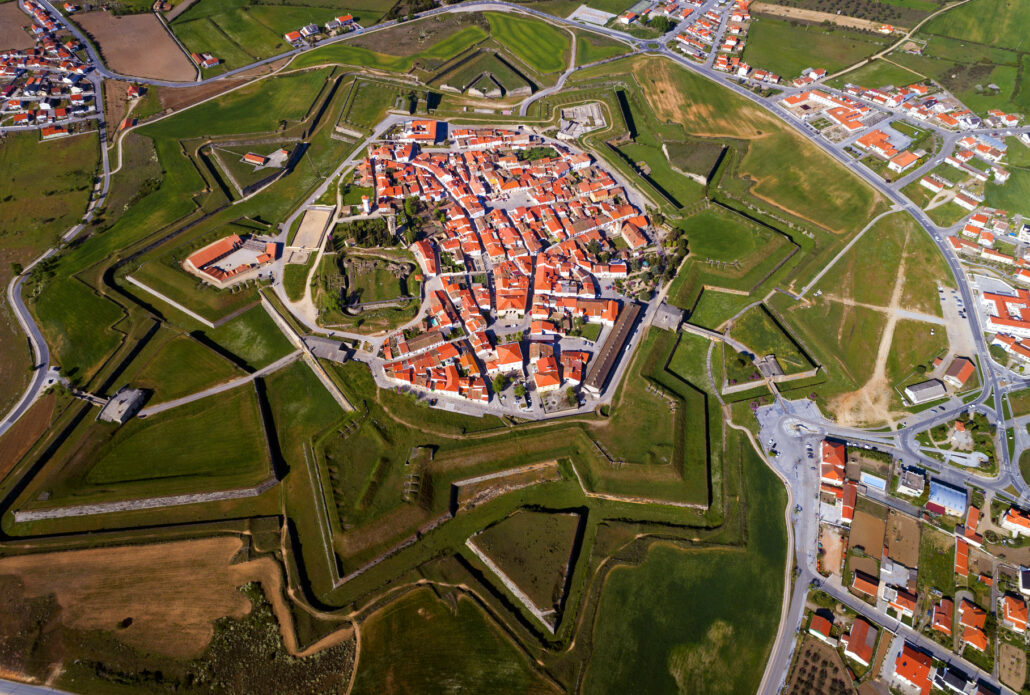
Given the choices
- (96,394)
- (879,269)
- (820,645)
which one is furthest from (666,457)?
(96,394)

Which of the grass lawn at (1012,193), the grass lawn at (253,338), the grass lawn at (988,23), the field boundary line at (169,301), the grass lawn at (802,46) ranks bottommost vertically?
the grass lawn at (253,338)

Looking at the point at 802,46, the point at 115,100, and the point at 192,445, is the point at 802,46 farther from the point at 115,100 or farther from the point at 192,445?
the point at 115,100

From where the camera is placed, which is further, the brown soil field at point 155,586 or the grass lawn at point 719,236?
the grass lawn at point 719,236

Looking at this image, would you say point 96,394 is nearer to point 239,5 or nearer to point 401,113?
point 401,113

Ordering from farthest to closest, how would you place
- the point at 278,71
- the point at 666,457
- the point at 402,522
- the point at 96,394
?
1. the point at 278,71
2. the point at 96,394
3. the point at 666,457
4. the point at 402,522

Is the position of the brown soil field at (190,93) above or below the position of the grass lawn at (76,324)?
above

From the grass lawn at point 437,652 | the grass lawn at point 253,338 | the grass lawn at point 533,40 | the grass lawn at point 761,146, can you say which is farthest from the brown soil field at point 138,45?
the grass lawn at point 437,652

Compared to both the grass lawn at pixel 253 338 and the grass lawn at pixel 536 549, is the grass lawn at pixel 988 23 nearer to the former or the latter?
the grass lawn at pixel 536 549

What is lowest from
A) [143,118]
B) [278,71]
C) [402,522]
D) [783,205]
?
[402,522]

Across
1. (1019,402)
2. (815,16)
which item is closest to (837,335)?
(1019,402)
